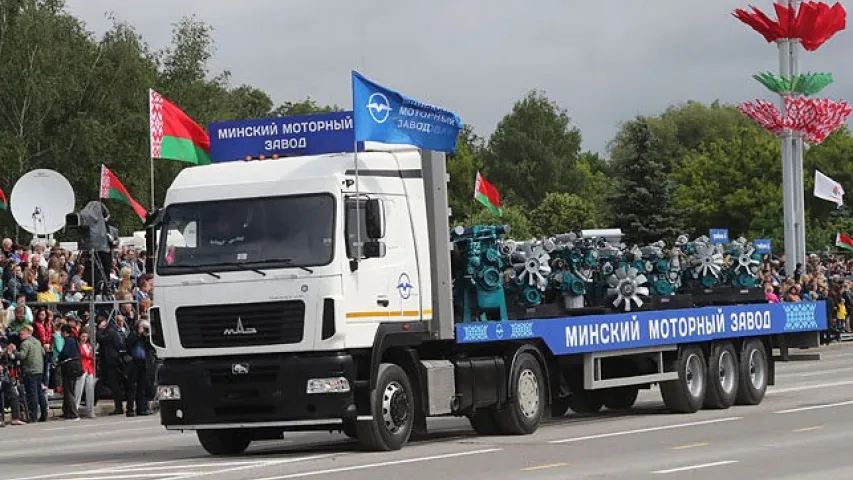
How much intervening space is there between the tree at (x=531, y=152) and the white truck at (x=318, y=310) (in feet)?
341

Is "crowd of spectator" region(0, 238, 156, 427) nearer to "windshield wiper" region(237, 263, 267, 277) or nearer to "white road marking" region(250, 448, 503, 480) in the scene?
"windshield wiper" region(237, 263, 267, 277)

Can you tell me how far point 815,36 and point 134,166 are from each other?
96.0 feet

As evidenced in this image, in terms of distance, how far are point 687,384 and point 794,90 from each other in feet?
104

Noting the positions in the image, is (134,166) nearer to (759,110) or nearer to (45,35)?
(45,35)

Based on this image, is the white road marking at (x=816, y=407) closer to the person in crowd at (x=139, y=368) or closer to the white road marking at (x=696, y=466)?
the white road marking at (x=696, y=466)

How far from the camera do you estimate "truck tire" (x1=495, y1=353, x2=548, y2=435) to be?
19859 millimetres

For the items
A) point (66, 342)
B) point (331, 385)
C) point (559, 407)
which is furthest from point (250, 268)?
point (66, 342)

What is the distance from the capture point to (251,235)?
17984 mm

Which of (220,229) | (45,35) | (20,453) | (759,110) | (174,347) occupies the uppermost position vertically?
(45,35)

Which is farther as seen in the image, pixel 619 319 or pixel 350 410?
pixel 619 319

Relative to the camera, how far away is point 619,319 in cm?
2214

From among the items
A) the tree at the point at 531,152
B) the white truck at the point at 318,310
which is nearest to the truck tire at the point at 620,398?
the white truck at the point at 318,310

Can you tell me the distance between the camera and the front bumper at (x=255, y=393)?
17547 mm

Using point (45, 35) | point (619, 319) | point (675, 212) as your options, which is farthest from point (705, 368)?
point (675, 212)
